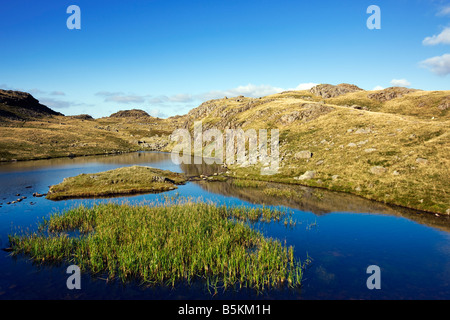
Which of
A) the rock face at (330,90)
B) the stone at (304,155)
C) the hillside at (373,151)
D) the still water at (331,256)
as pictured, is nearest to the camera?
the still water at (331,256)

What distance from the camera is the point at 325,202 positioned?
47.9 meters

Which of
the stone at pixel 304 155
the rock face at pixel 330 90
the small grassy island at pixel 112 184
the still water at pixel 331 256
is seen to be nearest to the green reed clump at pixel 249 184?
the still water at pixel 331 256

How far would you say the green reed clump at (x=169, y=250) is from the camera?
73.6 feet

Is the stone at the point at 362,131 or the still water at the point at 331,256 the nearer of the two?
the still water at the point at 331,256

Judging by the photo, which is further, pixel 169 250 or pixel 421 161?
pixel 421 161

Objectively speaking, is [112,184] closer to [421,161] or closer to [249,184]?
[249,184]

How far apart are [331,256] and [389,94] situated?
5484 inches

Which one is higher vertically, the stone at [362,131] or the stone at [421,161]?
the stone at [362,131]

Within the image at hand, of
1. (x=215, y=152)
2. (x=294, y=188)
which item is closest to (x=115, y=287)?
(x=294, y=188)

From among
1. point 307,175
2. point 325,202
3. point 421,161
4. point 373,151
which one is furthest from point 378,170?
point 325,202

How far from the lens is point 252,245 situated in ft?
96.0

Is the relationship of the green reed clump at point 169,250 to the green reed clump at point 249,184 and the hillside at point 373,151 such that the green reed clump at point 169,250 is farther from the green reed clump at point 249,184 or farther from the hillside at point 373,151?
the hillside at point 373,151

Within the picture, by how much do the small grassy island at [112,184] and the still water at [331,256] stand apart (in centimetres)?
628

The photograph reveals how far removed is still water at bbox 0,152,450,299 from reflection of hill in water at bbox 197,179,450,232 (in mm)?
169
